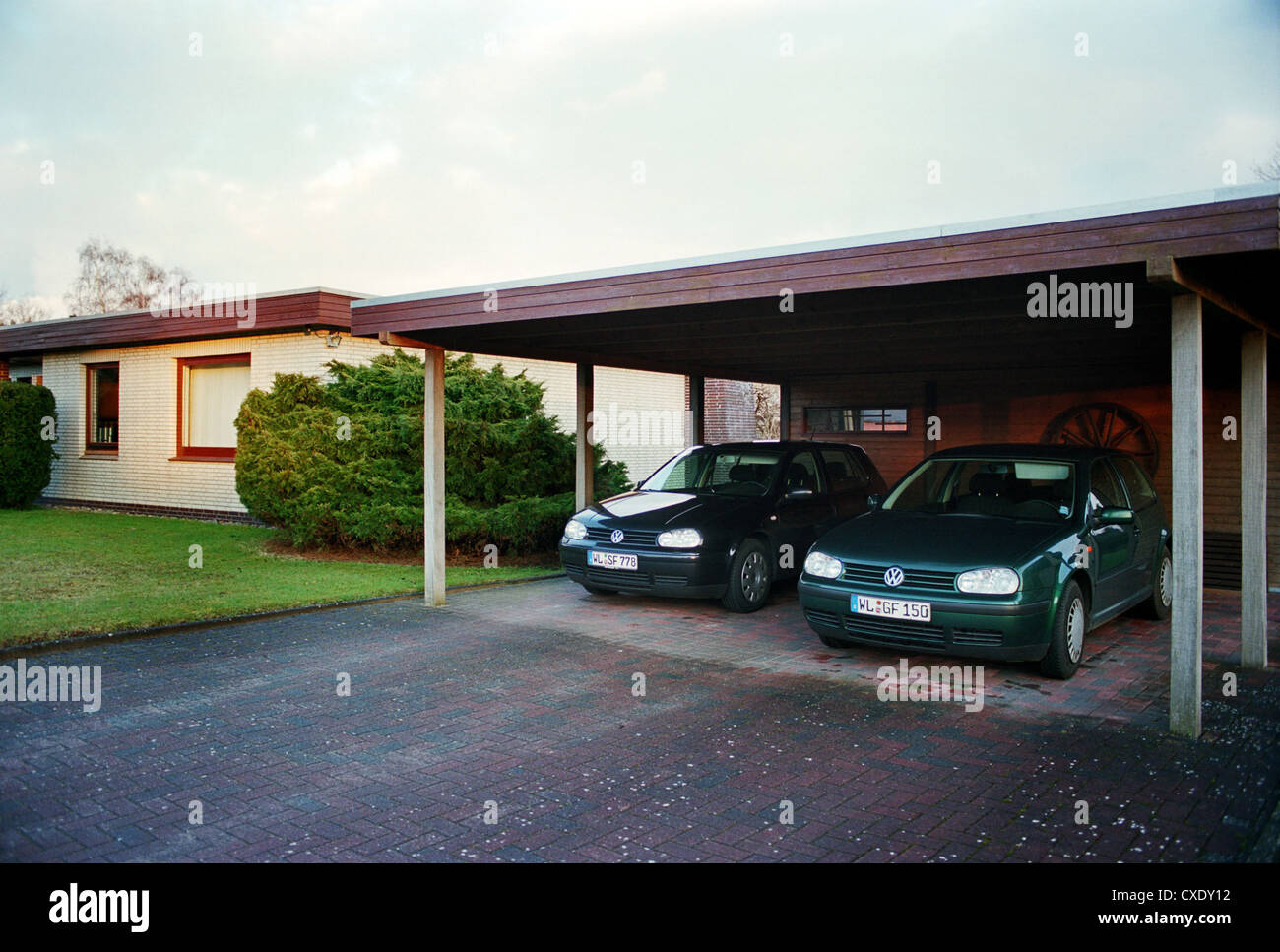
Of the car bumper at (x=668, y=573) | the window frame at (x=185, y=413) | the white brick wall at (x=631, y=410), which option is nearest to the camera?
the car bumper at (x=668, y=573)

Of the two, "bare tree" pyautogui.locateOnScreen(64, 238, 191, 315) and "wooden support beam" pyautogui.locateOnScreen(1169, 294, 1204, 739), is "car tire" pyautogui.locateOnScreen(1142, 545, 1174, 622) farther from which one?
"bare tree" pyautogui.locateOnScreen(64, 238, 191, 315)

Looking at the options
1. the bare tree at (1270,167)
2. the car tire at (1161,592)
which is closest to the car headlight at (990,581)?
the car tire at (1161,592)

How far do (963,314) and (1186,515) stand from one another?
2935 mm

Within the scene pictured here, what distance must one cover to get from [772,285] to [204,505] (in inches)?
546

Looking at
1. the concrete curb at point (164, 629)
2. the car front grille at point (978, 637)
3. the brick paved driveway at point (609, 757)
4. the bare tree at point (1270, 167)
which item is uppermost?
the bare tree at point (1270, 167)

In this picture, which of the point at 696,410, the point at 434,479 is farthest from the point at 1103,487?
the point at 696,410

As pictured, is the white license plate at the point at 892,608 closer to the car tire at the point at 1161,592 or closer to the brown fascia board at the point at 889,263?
the brown fascia board at the point at 889,263

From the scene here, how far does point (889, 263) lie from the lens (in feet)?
18.6

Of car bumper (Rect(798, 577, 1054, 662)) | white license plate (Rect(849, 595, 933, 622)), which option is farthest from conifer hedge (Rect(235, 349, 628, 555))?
car bumper (Rect(798, 577, 1054, 662))

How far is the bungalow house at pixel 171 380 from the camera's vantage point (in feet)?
49.2

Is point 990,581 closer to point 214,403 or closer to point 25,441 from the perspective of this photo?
point 214,403

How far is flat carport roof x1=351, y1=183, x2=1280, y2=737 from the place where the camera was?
4.88 metres

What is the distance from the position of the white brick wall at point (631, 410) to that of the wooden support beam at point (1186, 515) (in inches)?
587
